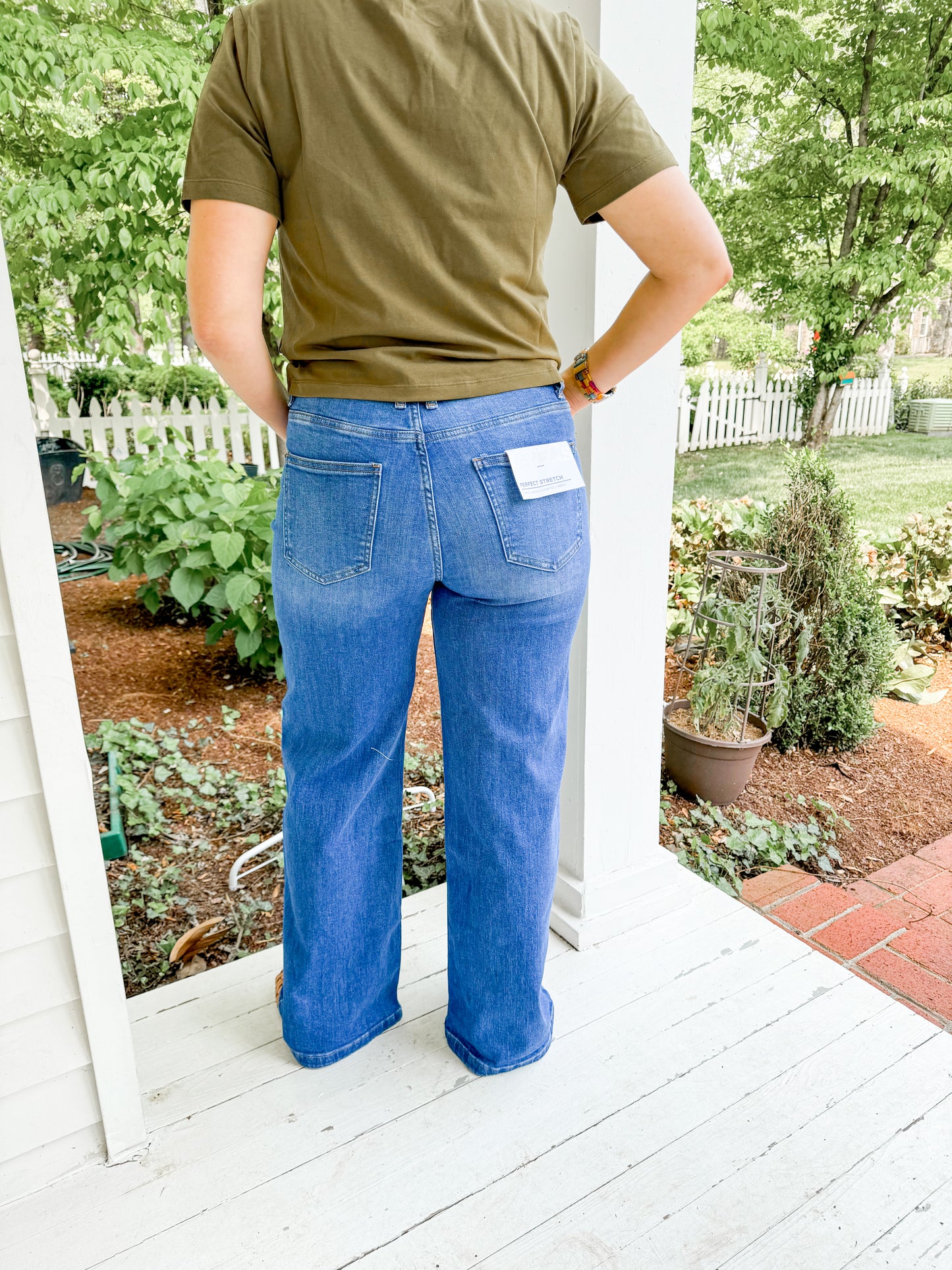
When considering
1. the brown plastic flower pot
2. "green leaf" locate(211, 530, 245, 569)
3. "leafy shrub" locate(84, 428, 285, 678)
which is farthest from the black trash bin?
the brown plastic flower pot

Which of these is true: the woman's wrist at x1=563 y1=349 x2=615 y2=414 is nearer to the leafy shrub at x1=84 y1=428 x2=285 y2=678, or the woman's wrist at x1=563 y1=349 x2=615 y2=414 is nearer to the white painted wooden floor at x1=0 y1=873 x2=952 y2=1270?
the white painted wooden floor at x1=0 y1=873 x2=952 y2=1270

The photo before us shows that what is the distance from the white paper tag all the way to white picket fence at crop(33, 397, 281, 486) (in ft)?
17.0

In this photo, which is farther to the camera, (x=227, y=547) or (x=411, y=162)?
(x=227, y=547)

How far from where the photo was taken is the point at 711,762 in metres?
2.69

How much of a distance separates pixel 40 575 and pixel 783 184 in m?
8.46

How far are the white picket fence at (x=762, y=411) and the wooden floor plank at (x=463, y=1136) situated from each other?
8.20 meters

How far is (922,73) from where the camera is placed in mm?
6918

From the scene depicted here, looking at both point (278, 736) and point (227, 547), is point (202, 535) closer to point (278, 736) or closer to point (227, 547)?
Result: point (227, 547)

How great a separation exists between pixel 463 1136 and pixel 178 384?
8300 millimetres

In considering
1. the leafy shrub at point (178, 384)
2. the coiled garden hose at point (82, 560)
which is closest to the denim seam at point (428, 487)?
the coiled garden hose at point (82, 560)

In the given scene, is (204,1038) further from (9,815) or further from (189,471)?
(189,471)

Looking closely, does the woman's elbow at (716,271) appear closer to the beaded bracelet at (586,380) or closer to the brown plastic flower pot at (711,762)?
the beaded bracelet at (586,380)

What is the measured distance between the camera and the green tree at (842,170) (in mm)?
6746

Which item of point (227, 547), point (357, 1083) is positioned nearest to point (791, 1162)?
point (357, 1083)
